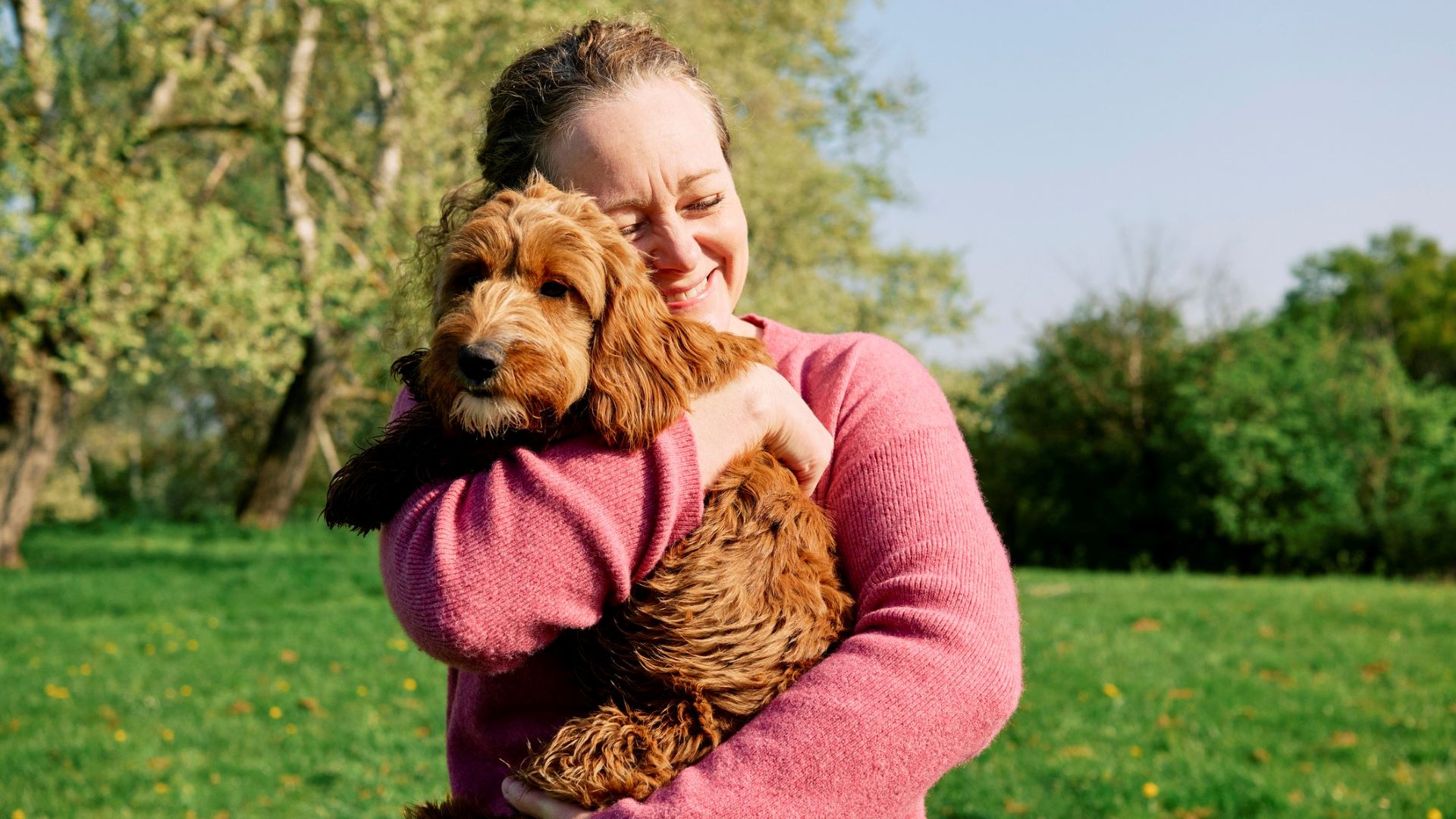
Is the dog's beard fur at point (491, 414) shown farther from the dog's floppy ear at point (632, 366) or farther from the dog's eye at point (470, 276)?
the dog's eye at point (470, 276)

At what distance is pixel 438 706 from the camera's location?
32.1 feet

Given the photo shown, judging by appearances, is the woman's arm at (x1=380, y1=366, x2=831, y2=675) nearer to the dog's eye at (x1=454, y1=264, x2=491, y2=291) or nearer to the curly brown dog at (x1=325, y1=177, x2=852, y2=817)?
the curly brown dog at (x1=325, y1=177, x2=852, y2=817)

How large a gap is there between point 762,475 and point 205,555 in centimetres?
1883

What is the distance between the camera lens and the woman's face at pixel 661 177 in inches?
91.8

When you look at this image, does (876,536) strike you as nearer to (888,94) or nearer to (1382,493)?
(888,94)

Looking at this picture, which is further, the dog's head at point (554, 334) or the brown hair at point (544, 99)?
the brown hair at point (544, 99)

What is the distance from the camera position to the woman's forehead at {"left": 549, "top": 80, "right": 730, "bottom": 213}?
2328 mm

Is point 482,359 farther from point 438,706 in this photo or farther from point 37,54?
point 37,54

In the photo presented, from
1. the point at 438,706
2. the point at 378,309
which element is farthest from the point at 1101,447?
the point at 438,706

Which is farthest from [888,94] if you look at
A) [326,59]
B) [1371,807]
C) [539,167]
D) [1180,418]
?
[539,167]

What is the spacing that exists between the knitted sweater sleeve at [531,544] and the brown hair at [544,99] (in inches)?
27.8

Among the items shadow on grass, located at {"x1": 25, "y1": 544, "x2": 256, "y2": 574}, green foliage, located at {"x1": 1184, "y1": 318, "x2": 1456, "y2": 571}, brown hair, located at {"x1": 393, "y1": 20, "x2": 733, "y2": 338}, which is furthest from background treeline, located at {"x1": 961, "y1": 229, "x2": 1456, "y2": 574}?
brown hair, located at {"x1": 393, "y1": 20, "x2": 733, "y2": 338}

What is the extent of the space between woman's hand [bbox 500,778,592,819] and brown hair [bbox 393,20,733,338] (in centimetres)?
106

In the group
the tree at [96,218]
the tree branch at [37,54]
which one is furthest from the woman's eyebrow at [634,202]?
the tree branch at [37,54]
